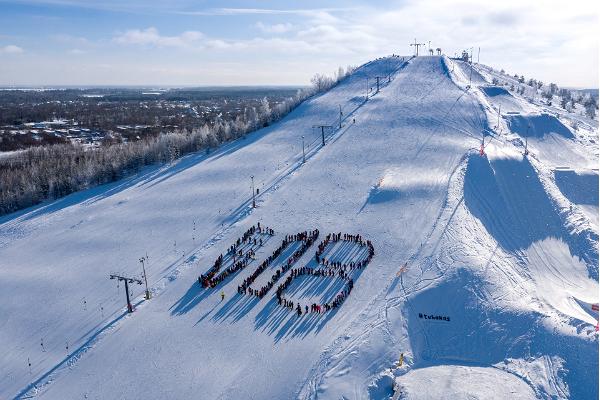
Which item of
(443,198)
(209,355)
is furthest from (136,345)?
(443,198)

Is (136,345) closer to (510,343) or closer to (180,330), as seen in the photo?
(180,330)

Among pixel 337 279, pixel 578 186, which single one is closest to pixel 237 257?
pixel 337 279

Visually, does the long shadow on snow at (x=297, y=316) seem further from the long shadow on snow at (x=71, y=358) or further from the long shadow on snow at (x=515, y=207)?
the long shadow on snow at (x=515, y=207)

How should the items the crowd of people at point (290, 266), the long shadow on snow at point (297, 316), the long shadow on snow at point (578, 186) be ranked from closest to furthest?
1. the long shadow on snow at point (297, 316)
2. the crowd of people at point (290, 266)
3. the long shadow on snow at point (578, 186)

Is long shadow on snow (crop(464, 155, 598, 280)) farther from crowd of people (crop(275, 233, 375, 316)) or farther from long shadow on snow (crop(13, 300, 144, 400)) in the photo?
long shadow on snow (crop(13, 300, 144, 400))

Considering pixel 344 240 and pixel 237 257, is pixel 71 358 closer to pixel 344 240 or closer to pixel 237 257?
pixel 237 257

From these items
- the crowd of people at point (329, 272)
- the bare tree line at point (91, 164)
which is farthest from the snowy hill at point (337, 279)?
the bare tree line at point (91, 164)

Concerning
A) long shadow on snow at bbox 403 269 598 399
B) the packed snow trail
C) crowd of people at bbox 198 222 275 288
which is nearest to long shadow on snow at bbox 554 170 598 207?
long shadow on snow at bbox 403 269 598 399
